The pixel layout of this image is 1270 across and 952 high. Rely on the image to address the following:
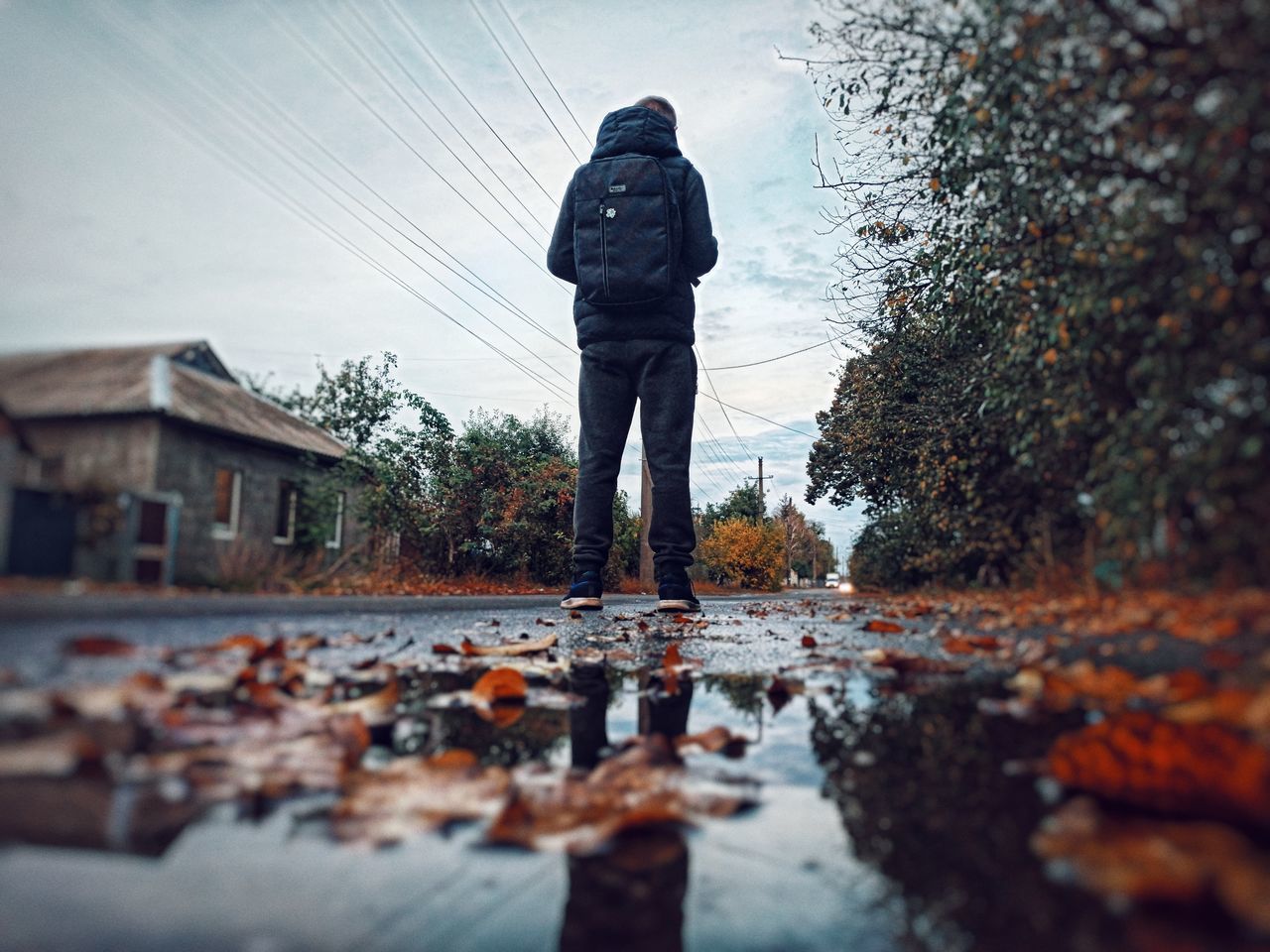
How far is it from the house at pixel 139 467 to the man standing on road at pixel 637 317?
2952 mm

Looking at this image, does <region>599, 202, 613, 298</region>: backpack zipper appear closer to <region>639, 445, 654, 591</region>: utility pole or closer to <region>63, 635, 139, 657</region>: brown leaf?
<region>63, 635, 139, 657</region>: brown leaf

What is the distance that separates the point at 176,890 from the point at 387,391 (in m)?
2.16

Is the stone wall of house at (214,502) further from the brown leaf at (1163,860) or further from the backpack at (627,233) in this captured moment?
the backpack at (627,233)

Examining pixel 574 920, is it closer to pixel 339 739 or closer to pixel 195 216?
pixel 339 739

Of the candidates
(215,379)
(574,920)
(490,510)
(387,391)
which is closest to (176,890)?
(574,920)

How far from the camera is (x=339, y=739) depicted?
1.29 m

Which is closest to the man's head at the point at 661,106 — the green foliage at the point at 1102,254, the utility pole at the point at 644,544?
the green foliage at the point at 1102,254

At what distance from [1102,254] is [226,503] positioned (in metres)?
2.09

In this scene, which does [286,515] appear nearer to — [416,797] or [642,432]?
[416,797]

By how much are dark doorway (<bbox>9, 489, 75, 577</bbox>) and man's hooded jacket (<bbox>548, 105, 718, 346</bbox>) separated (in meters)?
3.66

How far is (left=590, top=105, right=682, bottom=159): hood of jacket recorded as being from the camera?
4.73 m

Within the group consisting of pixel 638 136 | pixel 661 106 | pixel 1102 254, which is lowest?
pixel 1102 254

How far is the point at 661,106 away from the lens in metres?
5.00

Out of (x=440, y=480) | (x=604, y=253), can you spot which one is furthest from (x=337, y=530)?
(x=440, y=480)
